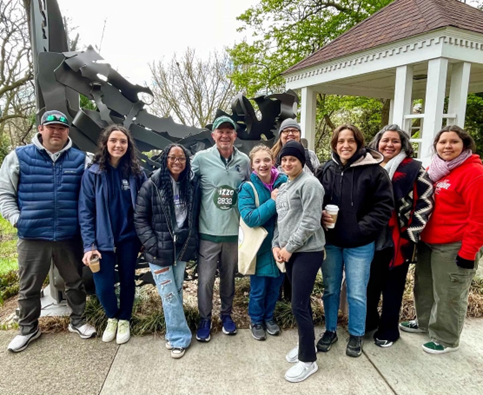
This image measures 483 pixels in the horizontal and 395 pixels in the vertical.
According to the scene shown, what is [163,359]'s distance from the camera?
9.01 feet

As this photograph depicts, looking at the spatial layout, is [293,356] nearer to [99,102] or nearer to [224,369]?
[224,369]

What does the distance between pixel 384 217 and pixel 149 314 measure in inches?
92.3

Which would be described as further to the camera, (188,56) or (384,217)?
(188,56)

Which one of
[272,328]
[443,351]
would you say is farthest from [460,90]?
[272,328]

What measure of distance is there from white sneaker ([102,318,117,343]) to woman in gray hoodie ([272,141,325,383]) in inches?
61.2

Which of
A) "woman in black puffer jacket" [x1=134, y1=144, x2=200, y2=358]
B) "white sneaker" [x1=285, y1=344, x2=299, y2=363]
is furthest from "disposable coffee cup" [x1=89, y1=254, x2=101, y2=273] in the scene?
"white sneaker" [x1=285, y1=344, x2=299, y2=363]

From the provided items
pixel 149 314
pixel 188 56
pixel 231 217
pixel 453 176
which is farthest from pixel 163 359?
pixel 188 56

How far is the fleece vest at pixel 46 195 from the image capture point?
8.84ft

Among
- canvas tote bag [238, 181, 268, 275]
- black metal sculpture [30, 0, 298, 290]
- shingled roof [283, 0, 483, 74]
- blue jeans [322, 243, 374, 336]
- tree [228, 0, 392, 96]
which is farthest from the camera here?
tree [228, 0, 392, 96]

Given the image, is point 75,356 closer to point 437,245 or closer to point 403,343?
point 403,343

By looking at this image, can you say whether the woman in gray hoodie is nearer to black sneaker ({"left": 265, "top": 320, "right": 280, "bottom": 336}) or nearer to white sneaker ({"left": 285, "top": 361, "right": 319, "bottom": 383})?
white sneaker ({"left": 285, "top": 361, "right": 319, "bottom": 383})

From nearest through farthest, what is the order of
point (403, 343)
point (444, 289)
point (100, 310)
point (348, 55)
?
point (444, 289)
point (403, 343)
point (100, 310)
point (348, 55)

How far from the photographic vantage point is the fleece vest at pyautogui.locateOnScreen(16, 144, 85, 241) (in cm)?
269

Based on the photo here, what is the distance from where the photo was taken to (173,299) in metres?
2.78
